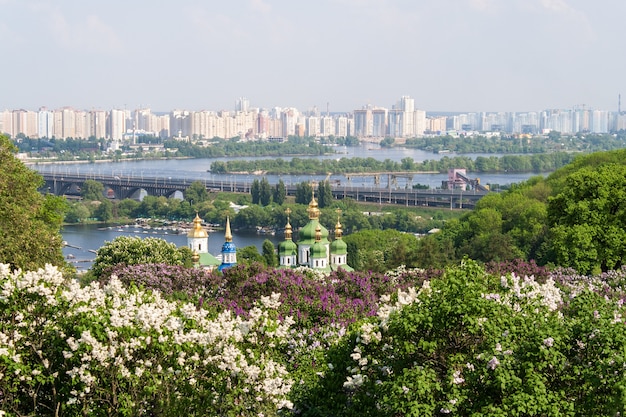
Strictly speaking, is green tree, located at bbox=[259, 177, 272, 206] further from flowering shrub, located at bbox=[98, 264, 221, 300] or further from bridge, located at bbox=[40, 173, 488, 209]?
flowering shrub, located at bbox=[98, 264, 221, 300]

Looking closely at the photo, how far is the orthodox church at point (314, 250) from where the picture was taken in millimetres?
14195

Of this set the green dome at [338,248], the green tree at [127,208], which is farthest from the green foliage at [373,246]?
the green tree at [127,208]

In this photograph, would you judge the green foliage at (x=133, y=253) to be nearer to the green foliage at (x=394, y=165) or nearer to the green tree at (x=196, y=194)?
the green tree at (x=196, y=194)

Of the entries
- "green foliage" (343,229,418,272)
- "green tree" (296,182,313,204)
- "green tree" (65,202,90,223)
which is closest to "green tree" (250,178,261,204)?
"green tree" (296,182,313,204)

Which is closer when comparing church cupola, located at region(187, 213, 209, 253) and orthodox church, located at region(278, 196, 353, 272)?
orthodox church, located at region(278, 196, 353, 272)

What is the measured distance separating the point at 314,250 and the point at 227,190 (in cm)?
2891

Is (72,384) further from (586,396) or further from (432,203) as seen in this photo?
(432,203)

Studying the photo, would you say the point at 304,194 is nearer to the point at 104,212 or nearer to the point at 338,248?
the point at 104,212

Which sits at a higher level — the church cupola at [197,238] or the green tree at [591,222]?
the green tree at [591,222]

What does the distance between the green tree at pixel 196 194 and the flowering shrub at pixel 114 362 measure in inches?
1297

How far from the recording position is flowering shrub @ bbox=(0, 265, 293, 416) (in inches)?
191

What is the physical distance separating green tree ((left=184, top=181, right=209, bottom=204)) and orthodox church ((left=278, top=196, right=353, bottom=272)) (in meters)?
23.3

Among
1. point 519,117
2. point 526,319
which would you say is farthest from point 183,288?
point 519,117

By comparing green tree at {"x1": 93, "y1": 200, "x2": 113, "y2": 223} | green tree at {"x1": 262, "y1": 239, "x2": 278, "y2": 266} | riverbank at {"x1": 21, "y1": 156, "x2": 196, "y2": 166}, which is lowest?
riverbank at {"x1": 21, "y1": 156, "x2": 196, "y2": 166}
